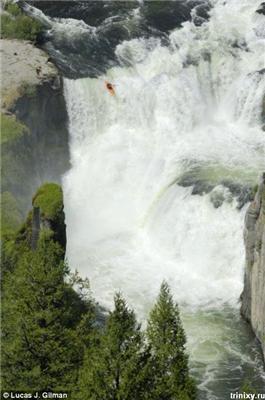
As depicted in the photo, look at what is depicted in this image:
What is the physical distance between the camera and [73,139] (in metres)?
65.9

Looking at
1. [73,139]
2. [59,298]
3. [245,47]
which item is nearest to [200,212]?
[73,139]

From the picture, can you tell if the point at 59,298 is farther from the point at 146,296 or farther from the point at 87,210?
the point at 87,210

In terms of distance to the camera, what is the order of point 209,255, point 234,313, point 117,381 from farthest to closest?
point 209,255
point 234,313
point 117,381

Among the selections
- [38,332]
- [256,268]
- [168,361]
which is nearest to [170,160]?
[256,268]

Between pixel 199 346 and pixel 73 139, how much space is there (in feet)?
95.8

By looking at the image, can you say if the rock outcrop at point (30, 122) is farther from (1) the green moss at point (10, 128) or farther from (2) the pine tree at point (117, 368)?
(2) the pine tree at point (117, 368)

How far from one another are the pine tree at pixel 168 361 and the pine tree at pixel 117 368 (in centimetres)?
59

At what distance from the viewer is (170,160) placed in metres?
60.7

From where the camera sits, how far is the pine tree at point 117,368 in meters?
26.3

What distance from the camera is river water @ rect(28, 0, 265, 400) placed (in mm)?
46656

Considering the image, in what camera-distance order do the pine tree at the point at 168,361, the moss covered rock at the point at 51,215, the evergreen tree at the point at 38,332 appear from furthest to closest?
the moss covered rock at the point at 51,215 → the evergreen tree at the point at 38,332 → the pine tree at the point at 168,361

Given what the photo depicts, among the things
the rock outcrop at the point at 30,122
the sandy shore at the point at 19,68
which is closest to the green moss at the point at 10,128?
the rock outcrop at the point at 30,122

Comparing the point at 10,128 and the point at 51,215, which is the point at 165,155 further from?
the point at 51,215

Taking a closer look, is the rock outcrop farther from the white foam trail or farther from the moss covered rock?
the moss covered rock
